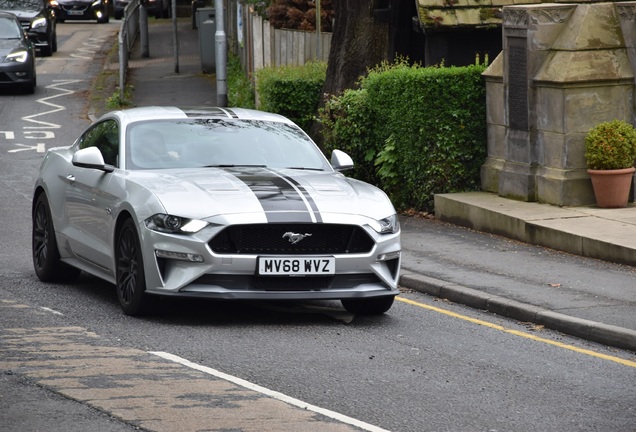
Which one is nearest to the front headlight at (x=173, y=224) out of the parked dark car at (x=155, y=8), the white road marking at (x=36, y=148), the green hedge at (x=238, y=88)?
the white road marking at (x=36, y=148)

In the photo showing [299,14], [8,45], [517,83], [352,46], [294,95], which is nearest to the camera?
[517,83]

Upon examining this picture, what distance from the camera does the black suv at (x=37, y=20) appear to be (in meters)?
39.8

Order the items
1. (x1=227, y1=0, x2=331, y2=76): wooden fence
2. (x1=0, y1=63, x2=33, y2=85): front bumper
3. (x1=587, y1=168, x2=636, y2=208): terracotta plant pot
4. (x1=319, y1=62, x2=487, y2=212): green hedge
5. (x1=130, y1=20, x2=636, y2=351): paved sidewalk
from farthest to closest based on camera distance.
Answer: (x1=0, y1=63, x2=33, y2=85): front bumper, (x1=227, y1=0, x2=331, y2=76): wooden fence, (x1=319, y1=62, x2=487, y2=212): green hedge, (x1=587, y1=168, x2=636, y2=208): terracotta plant pot, (x1=130, y1=20, x2=636, y2=351): paved sidewalk

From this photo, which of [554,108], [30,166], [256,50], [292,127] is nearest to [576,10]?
[554,108]

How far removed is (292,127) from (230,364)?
3648 millimetres

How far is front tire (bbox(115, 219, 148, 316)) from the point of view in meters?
9.92

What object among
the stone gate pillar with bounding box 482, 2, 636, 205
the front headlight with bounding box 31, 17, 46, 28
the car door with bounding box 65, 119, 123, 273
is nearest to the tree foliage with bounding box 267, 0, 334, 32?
the front headlight with bounding box 31, 17, 46, 28

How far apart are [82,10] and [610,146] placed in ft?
139

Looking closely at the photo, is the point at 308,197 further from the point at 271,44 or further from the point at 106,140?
the point at 271,44

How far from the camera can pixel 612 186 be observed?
49.6 feet

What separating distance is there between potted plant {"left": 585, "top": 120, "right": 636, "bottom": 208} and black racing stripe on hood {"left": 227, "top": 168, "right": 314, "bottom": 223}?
220 inches

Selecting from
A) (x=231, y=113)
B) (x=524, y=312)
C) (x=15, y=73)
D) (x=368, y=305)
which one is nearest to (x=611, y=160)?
(x=524, y=312)

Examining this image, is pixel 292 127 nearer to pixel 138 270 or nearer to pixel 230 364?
pixel 138 270

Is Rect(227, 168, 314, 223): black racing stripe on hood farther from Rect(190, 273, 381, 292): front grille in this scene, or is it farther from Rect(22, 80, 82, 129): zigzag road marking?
Rect(22, 80, 82, 129): zigzag road marking
